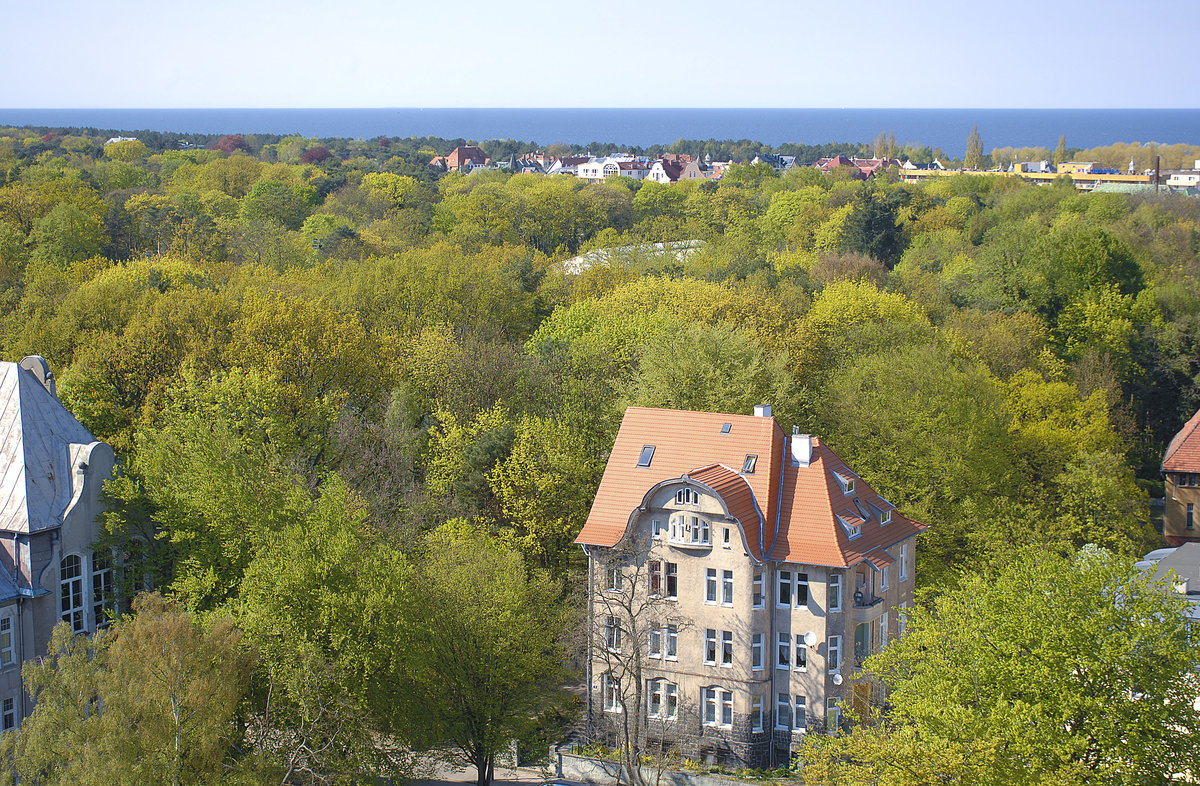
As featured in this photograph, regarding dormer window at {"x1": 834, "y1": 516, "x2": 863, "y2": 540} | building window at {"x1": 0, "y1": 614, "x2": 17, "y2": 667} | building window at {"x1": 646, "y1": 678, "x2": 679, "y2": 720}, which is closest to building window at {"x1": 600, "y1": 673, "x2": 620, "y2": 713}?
building window at {"x1": 646, "y1": 678, "x2": 679, "y2": 720}

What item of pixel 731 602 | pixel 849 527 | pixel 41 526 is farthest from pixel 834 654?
pixel 41 526

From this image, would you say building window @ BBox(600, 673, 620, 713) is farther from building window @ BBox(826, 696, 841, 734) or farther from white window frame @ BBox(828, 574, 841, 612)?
white window frame @ BBox(828, 574, 841, 612)

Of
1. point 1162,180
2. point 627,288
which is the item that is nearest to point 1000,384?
point 627,288

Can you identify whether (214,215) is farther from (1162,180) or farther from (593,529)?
(1162,180)

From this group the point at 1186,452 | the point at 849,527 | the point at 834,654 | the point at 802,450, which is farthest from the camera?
the point at 1186,452

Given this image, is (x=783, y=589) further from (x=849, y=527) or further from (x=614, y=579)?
(x=614, y=579)

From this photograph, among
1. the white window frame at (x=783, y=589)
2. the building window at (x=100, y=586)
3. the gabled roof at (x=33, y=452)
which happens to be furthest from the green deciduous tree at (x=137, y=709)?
the white window frame at (x=783, y=589)
